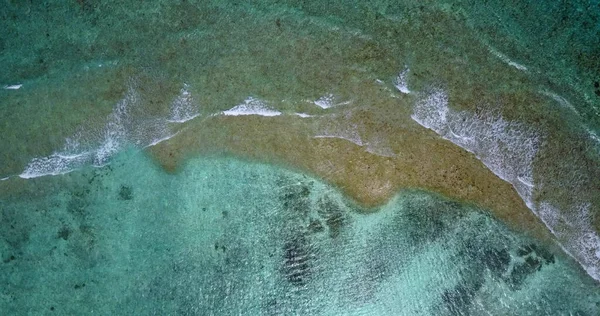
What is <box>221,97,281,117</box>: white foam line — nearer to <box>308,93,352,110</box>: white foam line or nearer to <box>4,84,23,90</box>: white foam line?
<box>308,93,352,110</box>: white foam line

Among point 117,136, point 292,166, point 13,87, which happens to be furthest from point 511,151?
point 13,87

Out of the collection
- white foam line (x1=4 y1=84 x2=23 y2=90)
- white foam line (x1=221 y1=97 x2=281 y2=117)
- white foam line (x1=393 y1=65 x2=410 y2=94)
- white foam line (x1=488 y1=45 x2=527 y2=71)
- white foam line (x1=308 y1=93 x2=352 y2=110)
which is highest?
white foam line (x1=488 y1=45 x2=527 y2=71)

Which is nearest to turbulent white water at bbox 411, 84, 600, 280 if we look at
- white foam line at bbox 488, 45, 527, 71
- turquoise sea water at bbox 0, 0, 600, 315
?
turquoise sea water at bbox 0, 0, 600, 315

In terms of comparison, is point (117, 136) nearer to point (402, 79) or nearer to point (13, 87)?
point (13, 87)

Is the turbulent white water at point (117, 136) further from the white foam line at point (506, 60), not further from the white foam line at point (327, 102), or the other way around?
the white foam line at point (506, 60)

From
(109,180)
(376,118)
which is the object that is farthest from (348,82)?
(109,180)

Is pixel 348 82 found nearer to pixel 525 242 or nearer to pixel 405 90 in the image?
pixel 405 90
